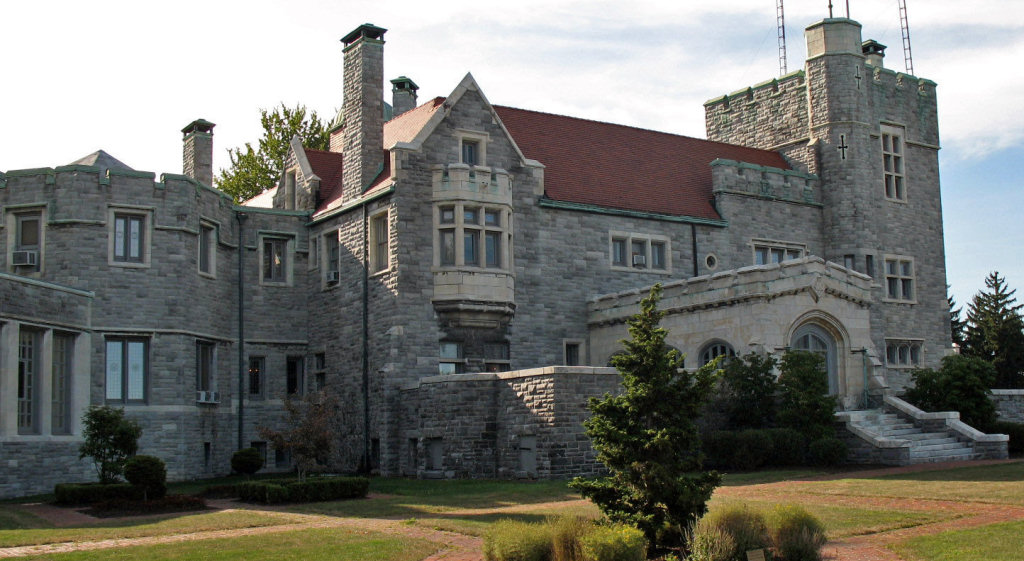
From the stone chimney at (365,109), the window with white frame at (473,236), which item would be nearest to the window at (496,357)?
the window with white frame at (473,236)

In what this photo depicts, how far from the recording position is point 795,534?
43.0 feet

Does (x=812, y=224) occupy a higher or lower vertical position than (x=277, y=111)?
lower

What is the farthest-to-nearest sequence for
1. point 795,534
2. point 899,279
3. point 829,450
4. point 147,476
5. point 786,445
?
point 899,279
point 786,445
point 829,450
point 147,476
point 795,534

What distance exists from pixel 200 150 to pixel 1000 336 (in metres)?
33.6

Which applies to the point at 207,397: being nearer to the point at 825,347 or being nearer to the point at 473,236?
the point at 473,236

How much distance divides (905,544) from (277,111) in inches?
1729

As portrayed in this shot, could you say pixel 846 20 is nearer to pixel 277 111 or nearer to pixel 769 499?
pixel 769 499

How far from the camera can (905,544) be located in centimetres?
1366

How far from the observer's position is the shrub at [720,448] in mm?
24453

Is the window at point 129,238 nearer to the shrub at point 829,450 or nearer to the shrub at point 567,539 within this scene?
the shrub at point 829,450

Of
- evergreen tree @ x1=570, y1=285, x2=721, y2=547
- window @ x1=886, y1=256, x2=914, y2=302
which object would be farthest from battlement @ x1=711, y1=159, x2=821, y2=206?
evergreen tree @ x1=570, y1=285, x2=721, y2=547

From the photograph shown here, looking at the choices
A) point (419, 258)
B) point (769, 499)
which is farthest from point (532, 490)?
point (419, 258)

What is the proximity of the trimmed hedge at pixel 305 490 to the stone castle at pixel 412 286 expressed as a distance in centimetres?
414

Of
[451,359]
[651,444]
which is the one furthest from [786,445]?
[651,444]
